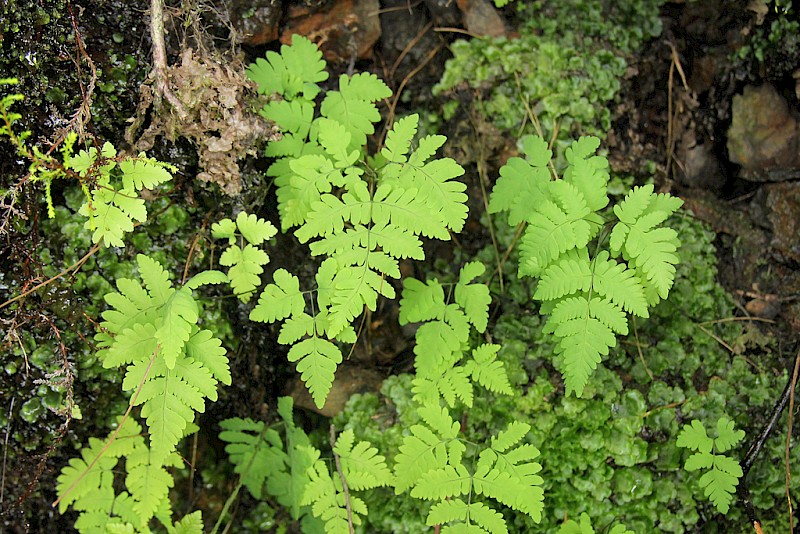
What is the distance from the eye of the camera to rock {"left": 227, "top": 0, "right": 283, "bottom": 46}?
3.40 m

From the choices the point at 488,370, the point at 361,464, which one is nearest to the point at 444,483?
the point at 361,464

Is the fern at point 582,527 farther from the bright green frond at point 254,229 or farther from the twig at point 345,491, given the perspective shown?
the bright green frond at point 254,229

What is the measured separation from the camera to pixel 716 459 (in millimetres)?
3059

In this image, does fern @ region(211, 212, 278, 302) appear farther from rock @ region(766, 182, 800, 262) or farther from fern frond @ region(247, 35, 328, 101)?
rock @ region(766, 182, 800, 262)

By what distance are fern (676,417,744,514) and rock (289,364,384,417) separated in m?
1.74

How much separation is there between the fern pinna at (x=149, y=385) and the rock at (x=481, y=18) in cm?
232

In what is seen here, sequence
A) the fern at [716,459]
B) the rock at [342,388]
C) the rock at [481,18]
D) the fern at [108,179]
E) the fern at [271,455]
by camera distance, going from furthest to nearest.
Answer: the rock at [481,18] < the rock at [342,388] < the fern at [271,455] < the fern at [716,459] < the fern at [108,179]

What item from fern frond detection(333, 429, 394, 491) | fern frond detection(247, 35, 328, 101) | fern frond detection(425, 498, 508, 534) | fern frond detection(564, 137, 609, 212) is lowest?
fern frond detection(425, 498, 508, 534)

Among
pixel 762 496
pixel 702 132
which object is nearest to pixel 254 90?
pixel 702 132

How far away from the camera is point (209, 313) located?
11.0 feet

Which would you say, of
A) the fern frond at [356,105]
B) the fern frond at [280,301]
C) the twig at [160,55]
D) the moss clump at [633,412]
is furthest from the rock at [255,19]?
the moss clump at [633,412]

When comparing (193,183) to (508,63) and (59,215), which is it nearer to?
(59,215)

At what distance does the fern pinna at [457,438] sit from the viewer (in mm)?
2900

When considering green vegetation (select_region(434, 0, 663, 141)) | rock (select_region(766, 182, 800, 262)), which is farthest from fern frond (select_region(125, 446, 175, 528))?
rock (select_region(766, 182, 800, 262))
